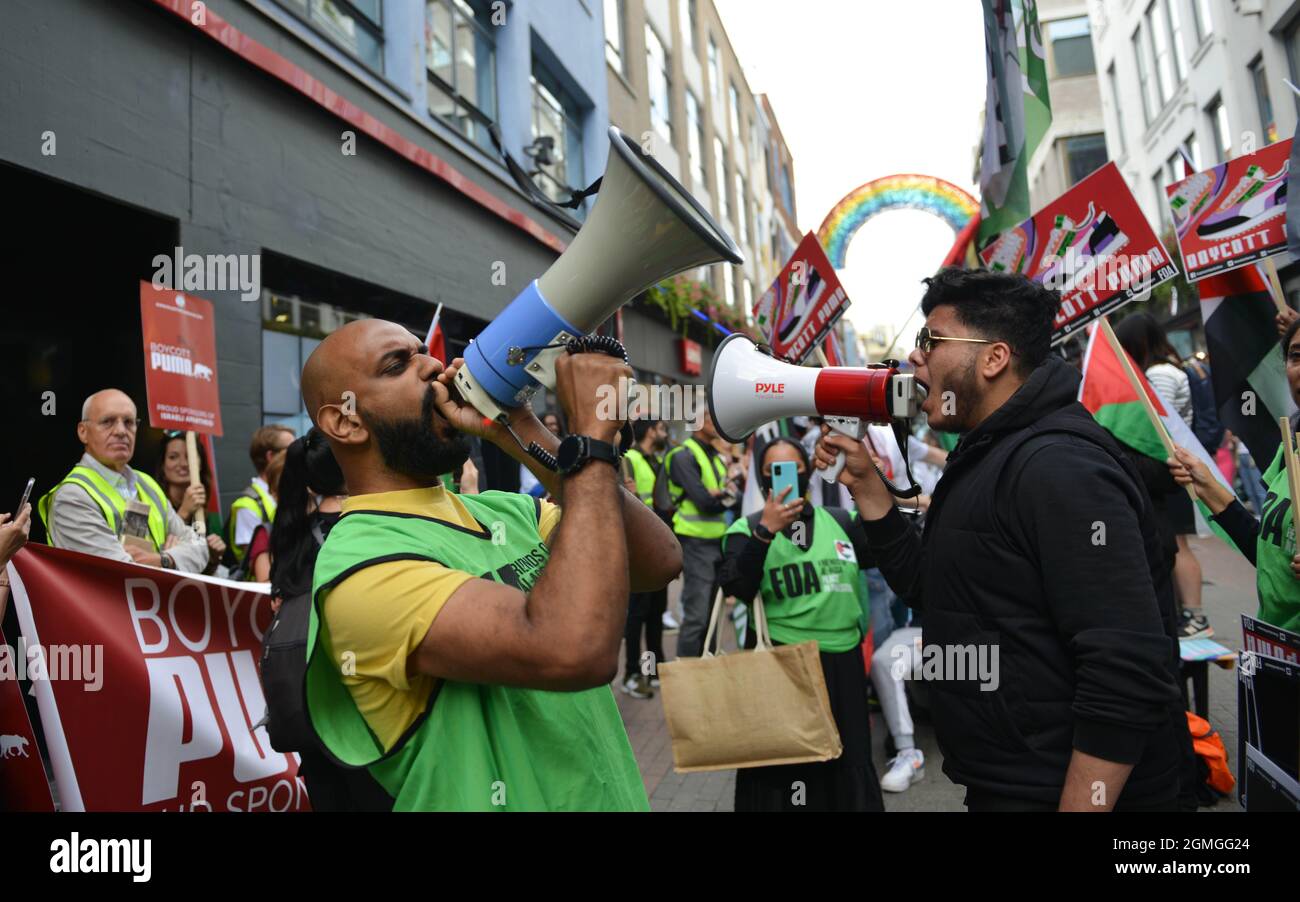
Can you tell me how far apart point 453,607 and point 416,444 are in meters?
0.44

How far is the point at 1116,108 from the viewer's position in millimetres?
21609

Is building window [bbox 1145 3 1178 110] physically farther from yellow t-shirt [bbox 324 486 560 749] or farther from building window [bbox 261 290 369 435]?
yellow t-shirt [bbox 324 486 560 749]

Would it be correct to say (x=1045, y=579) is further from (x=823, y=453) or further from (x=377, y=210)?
(x=377, y=210)

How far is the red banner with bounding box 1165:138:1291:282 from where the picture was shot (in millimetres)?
3326

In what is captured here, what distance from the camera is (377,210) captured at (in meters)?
7.11

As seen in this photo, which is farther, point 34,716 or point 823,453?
point 34,716

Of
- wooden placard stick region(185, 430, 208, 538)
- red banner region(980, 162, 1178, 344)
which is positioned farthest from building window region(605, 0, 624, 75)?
wooden placard stick region(185, 430, 208, 538)

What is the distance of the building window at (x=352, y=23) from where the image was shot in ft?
21.5

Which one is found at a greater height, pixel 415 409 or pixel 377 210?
pixel 377 210

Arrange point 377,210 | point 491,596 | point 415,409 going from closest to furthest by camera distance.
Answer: point 491,596
point 415,409
point 377,210

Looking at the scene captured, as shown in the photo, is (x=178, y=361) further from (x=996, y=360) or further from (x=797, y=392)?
(x=996, y=360)

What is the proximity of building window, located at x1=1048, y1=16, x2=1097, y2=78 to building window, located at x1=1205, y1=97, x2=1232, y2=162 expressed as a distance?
30.3 ft

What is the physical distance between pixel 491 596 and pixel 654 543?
0.56m
